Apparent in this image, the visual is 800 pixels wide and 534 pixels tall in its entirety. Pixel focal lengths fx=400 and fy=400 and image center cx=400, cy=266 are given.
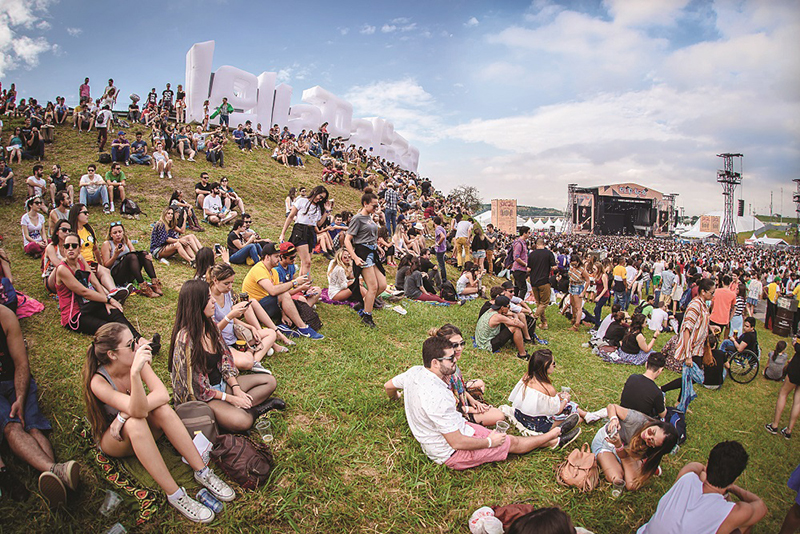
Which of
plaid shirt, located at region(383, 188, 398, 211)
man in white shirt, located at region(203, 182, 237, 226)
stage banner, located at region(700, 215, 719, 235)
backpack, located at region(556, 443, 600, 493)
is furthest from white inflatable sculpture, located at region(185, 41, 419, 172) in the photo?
stage banner, located at region(700, 215, 719, 235)

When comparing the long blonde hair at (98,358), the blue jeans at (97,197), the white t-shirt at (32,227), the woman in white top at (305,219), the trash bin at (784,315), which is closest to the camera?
the long blonde hair at (98,358)

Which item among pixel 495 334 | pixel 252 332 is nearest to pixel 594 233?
pixel 495 334

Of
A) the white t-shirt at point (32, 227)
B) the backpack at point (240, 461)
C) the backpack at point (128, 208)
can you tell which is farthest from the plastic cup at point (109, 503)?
the backpack at point (128, 208)

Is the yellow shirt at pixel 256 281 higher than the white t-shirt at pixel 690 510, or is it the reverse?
the yellow shirt at pixel 256 281

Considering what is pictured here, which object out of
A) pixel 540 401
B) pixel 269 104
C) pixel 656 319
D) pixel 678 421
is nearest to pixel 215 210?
pixel 540 401

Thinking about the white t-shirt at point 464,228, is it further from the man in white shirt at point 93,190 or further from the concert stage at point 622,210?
the concert stage at point 622,210

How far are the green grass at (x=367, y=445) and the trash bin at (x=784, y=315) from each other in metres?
6.27

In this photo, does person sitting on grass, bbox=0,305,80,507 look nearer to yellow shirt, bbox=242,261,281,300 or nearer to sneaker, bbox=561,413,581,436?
yellow shirt, bbox=242,261,281,300

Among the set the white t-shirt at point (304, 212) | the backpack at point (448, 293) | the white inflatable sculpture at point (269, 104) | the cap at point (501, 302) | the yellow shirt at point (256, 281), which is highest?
the white inflatable sculpture at point (269, 104)

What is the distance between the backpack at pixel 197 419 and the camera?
124 inches

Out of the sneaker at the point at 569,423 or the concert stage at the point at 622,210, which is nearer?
the sneaker at the point at 569,423

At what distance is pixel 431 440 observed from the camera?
3572 mm

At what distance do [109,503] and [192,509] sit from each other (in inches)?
23.0

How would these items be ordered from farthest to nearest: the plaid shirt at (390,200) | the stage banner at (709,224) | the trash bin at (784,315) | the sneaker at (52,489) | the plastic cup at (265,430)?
the stage banner at (709,224), the plaid shirt at (390,200), the trash bin at (784,315), the plastic cup at (265,430), the sneaker at (52,489)
